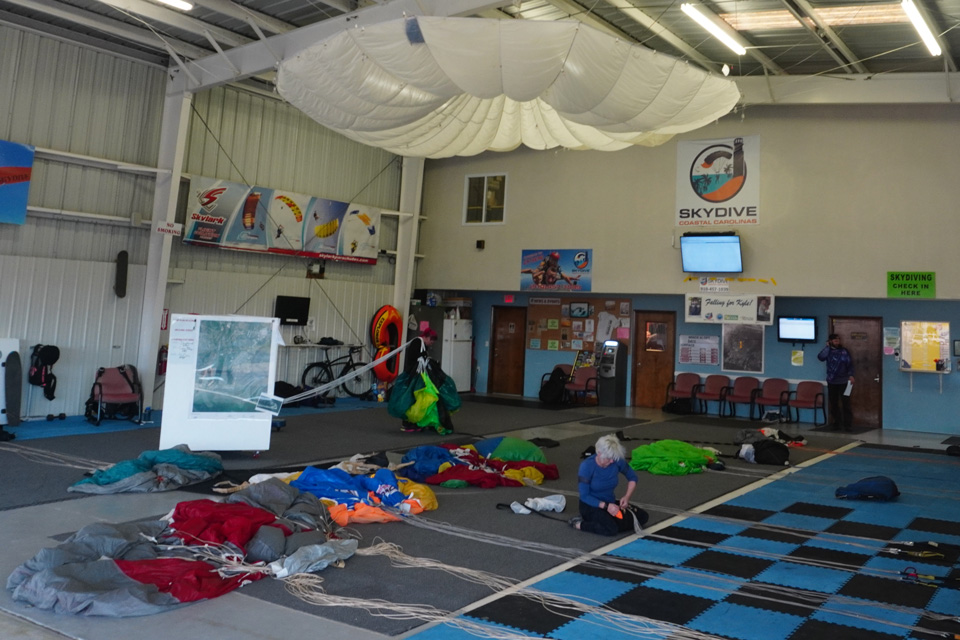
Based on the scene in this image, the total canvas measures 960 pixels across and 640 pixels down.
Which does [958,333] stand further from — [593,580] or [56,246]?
[56,246]

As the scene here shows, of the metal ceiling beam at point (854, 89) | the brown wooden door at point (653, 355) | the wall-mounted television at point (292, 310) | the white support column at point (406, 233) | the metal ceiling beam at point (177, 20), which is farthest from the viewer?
the white support column at point (406, 233)

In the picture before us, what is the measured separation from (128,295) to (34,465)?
4.58 m

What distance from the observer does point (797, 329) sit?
45.0 ft

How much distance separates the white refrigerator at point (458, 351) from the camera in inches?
639

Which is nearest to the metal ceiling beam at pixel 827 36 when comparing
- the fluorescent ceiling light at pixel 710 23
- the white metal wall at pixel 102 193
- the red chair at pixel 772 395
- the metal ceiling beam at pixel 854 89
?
the metal ceiling beam at pixel 854 89

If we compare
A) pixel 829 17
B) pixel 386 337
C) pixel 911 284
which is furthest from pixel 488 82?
→ pixel 386 337

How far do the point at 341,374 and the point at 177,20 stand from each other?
725 centimetres

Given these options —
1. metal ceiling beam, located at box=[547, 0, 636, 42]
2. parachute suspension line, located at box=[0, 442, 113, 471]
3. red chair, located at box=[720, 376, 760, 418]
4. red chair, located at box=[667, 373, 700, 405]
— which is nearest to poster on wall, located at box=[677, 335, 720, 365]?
red chair, located at box=[667, 373, 700, 405]

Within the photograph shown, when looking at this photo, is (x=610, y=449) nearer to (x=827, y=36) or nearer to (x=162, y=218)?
(x=827, y=36)

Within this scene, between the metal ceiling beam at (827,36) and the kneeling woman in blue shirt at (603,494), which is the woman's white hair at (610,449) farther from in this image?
the metal ceiling beam at (827,36)

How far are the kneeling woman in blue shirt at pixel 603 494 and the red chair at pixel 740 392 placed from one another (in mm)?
8487

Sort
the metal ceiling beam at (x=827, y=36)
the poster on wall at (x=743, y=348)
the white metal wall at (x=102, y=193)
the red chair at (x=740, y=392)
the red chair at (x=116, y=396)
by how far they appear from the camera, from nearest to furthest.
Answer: the metal ceiling beam at (x=827, y=36), the white metal wall at (x=102, y=193), the red chair at (x=116, y=396), the red chair at (x=740, y=392), the poster on wall at (x=743, y=348)

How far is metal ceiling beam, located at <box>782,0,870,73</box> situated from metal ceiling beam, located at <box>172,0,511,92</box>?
408cm

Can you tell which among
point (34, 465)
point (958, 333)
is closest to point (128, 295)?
point (34, 465)
